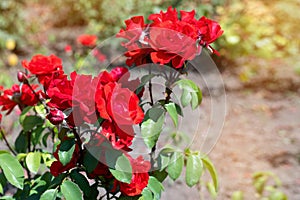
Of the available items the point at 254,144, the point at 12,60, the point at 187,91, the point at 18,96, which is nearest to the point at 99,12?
the point at 12,60

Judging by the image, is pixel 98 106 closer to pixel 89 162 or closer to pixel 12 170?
pixel 89 162

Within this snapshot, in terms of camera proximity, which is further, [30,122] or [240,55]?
[240,55]

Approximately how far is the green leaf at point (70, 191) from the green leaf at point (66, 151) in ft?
0.30

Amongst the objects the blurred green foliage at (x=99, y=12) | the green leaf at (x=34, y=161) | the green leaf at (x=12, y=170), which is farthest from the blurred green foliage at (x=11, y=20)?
the green leaf at (x=12, y=170)

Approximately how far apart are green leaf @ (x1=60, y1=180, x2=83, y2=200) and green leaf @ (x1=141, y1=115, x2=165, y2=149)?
219mm

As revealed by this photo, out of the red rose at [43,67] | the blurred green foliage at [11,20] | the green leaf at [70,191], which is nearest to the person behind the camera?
the green leaf at [70,191]

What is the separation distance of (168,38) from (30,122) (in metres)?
0.68

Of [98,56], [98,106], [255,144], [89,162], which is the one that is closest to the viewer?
[98,106]

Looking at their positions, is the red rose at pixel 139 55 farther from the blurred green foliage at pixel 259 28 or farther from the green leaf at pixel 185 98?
the blurred green foliage at pixel 259 28

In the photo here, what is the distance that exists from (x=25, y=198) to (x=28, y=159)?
0.12 m

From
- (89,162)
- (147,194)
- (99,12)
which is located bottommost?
(147,194)

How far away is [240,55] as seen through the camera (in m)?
4.47

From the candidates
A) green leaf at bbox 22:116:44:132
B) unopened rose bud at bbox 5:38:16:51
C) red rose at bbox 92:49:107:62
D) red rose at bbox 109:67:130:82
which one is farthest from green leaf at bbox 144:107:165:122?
unopened rose bud at bbox 5:38:16:51

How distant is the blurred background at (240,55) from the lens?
→ 301cm
